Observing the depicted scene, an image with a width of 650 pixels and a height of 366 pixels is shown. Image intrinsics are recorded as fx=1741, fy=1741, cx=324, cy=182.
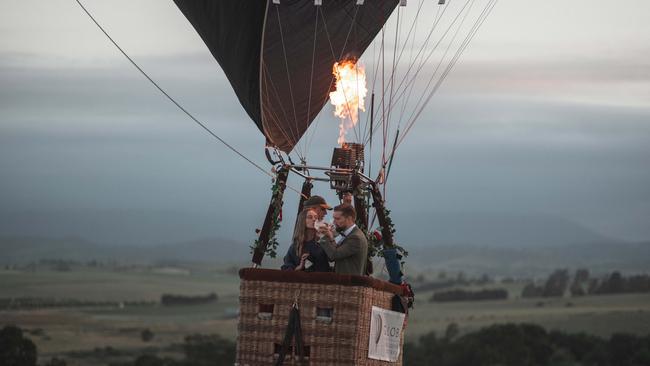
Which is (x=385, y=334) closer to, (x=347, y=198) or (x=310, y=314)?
(x=310, y=314)

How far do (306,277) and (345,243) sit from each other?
1.16 ft

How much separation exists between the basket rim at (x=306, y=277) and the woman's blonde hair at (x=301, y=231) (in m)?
0.20

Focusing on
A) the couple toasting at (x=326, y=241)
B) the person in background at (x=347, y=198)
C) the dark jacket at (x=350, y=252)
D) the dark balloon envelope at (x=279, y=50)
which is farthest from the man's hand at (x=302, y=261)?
the dark balloon envelope at (x=279, y=50)

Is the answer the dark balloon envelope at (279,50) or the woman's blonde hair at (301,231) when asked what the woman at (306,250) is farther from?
the dark balloon envelope at (279,50)

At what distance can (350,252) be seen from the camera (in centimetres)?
1188

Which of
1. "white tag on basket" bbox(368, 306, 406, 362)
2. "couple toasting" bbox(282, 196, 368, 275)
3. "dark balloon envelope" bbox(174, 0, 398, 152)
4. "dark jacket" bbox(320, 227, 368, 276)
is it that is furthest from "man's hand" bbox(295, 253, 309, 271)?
"dark balloon envelope" bbox(174, 0, 398, 152)

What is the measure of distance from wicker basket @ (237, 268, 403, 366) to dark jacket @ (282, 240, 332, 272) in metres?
0.19

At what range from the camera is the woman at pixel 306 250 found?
12.0 meters

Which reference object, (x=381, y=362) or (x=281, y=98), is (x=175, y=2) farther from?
(x=381, y=362)

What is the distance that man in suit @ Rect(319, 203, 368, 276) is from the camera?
11.8 metres

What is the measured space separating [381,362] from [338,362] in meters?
0.65

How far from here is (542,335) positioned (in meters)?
35.3

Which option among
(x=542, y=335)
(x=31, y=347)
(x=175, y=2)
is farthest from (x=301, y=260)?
(x=542, y=335)

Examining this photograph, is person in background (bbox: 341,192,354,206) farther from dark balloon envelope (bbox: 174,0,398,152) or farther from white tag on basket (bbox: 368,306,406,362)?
white tag on basket (bbox: 368,306,406,362)
